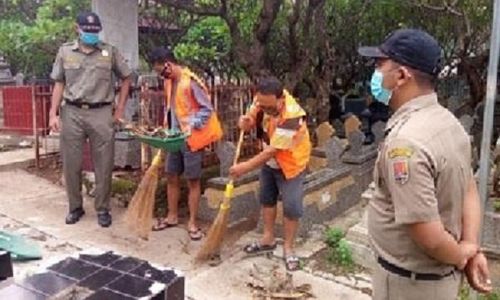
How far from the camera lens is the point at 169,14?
10.9 m

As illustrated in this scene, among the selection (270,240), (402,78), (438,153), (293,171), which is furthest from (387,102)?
(270,240)

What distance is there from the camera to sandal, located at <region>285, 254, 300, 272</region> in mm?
4422

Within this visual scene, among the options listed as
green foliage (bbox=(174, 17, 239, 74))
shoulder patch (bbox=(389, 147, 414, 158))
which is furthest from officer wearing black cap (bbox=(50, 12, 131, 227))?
shoulder patch (bbox=(389, 147, 414, 158))

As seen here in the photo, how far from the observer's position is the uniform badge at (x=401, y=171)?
1976 millimetres

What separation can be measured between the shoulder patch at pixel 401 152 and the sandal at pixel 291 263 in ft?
8.43

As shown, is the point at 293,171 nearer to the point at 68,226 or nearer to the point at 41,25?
the point at 68,226

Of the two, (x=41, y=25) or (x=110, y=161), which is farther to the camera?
(x=41, y=25)

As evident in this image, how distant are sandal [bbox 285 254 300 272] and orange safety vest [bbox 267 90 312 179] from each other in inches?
26.3

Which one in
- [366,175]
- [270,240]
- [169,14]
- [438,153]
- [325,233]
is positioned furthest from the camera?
[169,14]

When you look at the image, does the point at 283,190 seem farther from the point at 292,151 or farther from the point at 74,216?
the point at 74,216

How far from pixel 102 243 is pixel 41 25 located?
3849 mm

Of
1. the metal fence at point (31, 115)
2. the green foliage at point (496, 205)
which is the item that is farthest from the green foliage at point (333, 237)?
the metal fence at point (31, 115)

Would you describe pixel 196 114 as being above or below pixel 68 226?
above

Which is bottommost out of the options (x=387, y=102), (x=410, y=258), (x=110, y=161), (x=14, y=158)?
(x=14, y=158)
